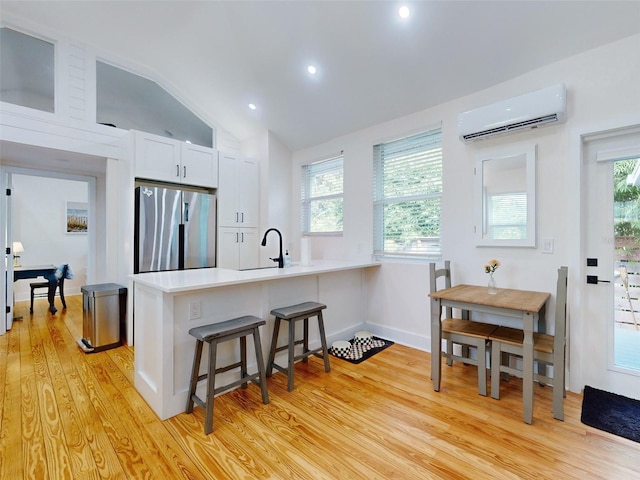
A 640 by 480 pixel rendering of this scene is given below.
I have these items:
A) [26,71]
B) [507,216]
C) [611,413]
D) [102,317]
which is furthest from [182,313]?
[26,71]

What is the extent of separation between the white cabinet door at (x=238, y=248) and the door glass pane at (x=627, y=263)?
153 inches

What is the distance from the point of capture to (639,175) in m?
2.20

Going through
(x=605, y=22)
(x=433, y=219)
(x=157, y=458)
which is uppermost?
(x=605, y=22)

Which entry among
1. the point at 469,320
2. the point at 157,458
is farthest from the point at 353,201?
the point at 157,458

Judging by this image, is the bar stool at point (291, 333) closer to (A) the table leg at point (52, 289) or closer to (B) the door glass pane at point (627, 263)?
(B) the door glass pane at point (627, 263)

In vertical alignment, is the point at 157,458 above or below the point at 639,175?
below

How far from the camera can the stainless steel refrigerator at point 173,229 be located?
3348 millimetres

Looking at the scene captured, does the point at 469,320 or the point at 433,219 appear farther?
the point at 433,219

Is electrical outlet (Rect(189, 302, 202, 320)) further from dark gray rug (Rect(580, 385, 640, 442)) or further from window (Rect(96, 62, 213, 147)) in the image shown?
window (Rect(96, 62, 213, 147))

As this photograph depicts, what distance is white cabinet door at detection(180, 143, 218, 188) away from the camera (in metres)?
3.72

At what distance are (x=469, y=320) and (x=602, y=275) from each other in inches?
41.6

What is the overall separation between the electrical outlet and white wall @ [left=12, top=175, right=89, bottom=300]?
486 cm

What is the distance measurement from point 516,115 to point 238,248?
3.50 metres

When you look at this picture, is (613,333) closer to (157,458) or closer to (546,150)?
(546,150)
